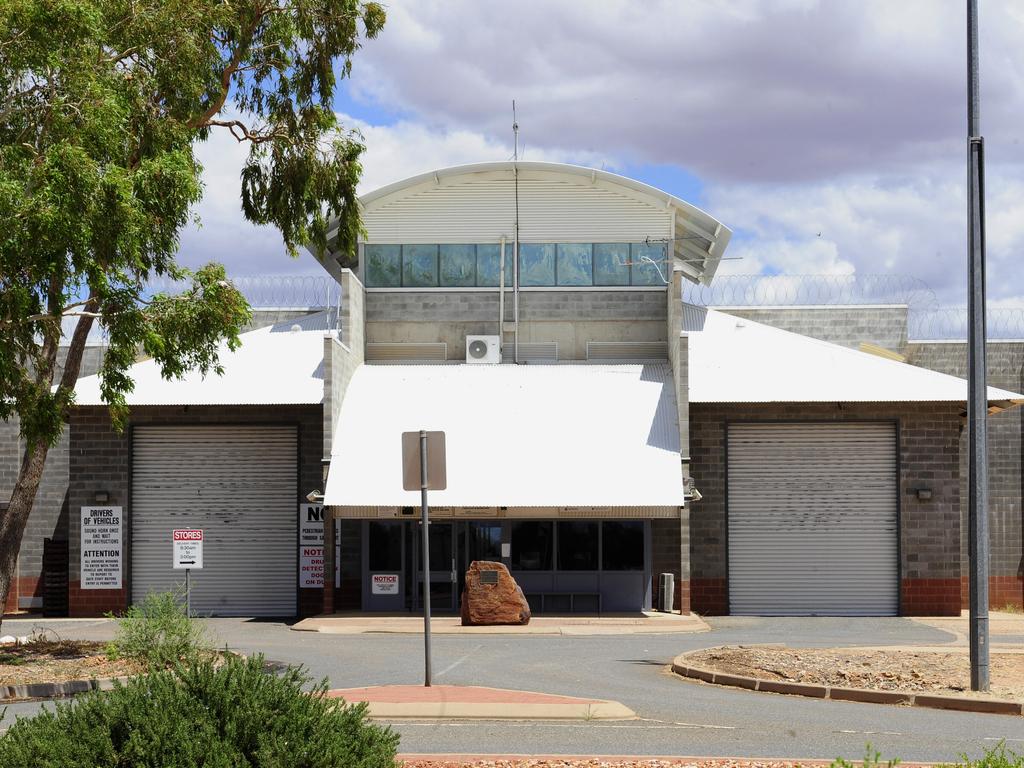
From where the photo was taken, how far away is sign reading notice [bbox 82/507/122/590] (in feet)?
102

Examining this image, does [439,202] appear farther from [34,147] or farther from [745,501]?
[34,147]

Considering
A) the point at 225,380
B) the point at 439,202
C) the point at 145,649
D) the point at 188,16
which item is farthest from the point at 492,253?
the point at 145,649

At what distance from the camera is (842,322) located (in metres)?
37.2

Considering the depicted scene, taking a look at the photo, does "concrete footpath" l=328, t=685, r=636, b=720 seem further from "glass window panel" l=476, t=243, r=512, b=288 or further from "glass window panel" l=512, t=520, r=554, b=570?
"glass window panel" l=476, t=243, r=512, b=288

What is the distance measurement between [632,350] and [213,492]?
10554 mm

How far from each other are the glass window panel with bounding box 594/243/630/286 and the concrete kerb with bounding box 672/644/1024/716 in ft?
56.4

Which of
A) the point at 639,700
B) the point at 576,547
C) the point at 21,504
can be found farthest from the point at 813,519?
the point at 21,504

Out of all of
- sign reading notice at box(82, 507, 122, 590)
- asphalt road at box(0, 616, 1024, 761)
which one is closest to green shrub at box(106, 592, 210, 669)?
asphalt road at box(0, 616, 1024, 761)

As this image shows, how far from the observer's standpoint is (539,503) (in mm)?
28297

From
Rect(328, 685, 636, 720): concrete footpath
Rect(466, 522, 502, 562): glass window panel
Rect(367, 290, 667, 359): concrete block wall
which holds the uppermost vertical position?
Rect(367, 290, 667, 359): concrete block wall

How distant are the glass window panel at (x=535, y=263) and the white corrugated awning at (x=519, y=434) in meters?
2.27

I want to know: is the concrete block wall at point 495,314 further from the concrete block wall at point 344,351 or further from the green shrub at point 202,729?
the green shrub at point 202,729

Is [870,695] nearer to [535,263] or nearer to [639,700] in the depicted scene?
[639,700]

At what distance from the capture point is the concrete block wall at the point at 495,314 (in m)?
33.7
